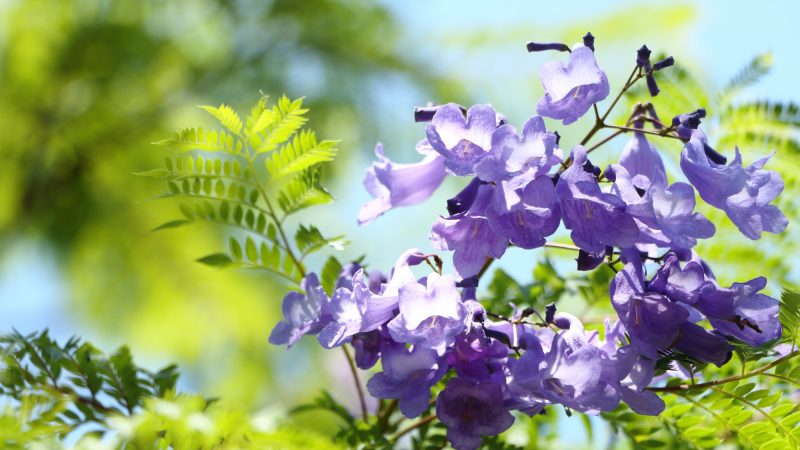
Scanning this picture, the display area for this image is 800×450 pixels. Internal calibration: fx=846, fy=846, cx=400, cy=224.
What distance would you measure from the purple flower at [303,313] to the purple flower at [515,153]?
7.5 inches

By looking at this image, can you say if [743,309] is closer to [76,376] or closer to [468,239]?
[468,239]

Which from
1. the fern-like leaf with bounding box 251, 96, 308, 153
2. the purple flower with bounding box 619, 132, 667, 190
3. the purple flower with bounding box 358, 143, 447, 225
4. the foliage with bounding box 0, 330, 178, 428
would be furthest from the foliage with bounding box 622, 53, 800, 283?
the foliage with bounding box 0, 330, 178, 428

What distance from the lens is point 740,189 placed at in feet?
2.22

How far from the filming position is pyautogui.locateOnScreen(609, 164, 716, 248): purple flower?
24.8 inches

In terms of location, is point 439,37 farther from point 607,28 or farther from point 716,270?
point 716,270

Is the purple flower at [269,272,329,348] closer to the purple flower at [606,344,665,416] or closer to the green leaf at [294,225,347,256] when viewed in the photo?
the green leaf at [294,225,347,256]

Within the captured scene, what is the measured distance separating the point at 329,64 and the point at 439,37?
2.16 feet

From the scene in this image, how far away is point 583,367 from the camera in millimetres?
612

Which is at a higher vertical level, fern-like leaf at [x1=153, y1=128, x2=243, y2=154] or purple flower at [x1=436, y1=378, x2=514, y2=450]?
fern-like leaf at [x1=153, y1=128, x2=243, y2=154]

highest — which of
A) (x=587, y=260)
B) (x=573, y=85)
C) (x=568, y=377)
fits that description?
(x=573, y=85)

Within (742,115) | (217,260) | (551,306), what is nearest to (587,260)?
(551,306)

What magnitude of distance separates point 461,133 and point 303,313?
22 cm

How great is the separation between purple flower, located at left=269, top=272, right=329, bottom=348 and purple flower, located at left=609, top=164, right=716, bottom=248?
263mm

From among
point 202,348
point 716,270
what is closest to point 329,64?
point 202,348
